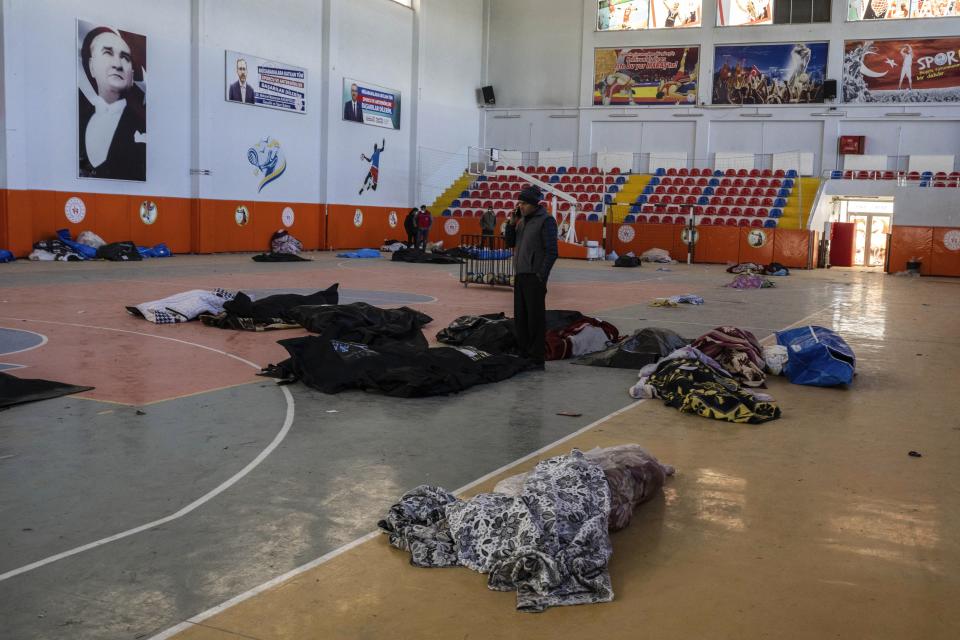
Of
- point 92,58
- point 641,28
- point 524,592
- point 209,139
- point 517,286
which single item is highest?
point 641,28

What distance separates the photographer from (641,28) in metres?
40.4

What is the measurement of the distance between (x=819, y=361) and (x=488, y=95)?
117 ft

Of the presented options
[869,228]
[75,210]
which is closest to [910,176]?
[869,228]

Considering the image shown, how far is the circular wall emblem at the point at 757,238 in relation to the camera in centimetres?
3291

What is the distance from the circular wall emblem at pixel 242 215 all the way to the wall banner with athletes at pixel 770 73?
2113 cm

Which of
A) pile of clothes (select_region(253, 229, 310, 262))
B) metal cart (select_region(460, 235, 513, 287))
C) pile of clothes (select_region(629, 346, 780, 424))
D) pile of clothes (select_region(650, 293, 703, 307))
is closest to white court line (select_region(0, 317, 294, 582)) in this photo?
pile of clothes (select_region(629, 346, 780, 424))

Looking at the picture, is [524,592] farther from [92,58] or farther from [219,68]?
[219,68]

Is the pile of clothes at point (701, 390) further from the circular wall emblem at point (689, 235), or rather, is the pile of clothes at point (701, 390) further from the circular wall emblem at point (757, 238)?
the circular wall emblem at point (689, 235)

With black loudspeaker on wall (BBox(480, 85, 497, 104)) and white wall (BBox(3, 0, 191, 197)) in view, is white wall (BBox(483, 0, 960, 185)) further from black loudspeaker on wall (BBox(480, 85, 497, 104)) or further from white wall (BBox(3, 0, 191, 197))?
white wall (BBox(3, 0, 191, 197))

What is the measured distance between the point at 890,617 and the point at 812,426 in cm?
376

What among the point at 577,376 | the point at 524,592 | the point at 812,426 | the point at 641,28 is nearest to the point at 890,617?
the point at 524,592

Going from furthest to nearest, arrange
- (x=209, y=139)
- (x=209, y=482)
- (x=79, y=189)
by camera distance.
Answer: (x=209, y=139)
(x=79, y=189)
(x=209, y=482)

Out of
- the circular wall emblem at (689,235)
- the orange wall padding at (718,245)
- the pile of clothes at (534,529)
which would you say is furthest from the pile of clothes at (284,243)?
the pile of clothes at (534,529)

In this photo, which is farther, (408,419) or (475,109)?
(475,109)
